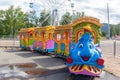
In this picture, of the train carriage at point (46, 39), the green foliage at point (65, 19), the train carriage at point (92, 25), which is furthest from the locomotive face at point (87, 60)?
the green foliage at point (65, 19)

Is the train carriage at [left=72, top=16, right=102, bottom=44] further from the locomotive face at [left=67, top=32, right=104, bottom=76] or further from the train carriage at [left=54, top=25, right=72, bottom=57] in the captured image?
the train carriage at [left=54, top=25, right=72, bottom=57]

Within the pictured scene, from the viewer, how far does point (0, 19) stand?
7369 centimetres

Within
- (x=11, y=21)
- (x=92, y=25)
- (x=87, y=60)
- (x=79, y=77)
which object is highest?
(x=11, y=21)

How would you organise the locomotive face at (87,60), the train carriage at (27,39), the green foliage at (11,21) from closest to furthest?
the locomotive face at (87,60) < the train carriage at (27,39) < the green foliage at (11,21)

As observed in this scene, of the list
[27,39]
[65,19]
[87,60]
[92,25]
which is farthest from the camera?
[65,19]

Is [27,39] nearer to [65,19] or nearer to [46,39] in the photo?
[46,39]

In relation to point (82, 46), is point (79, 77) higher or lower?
lower

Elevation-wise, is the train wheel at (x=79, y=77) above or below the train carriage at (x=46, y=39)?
below

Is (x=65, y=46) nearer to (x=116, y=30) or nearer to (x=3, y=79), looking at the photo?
(x=3, y=79)

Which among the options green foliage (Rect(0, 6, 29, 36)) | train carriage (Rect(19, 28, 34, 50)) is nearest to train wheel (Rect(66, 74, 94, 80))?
train carriage (Rect(19, 28, 34, 50))

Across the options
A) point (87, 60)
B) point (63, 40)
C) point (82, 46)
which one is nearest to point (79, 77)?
point (87, 60)

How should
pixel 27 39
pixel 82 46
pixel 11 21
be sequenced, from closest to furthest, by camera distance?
pixel 82 46
pixel 27 39
pixel 11 21

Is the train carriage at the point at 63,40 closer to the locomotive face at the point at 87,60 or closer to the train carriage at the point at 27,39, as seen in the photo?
the locomotive face at the point at 87,60

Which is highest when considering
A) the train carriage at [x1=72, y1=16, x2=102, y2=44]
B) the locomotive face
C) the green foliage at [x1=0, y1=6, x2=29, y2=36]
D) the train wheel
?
the green foliage at [x1=0, y1=6, x2=29, y2=36]
